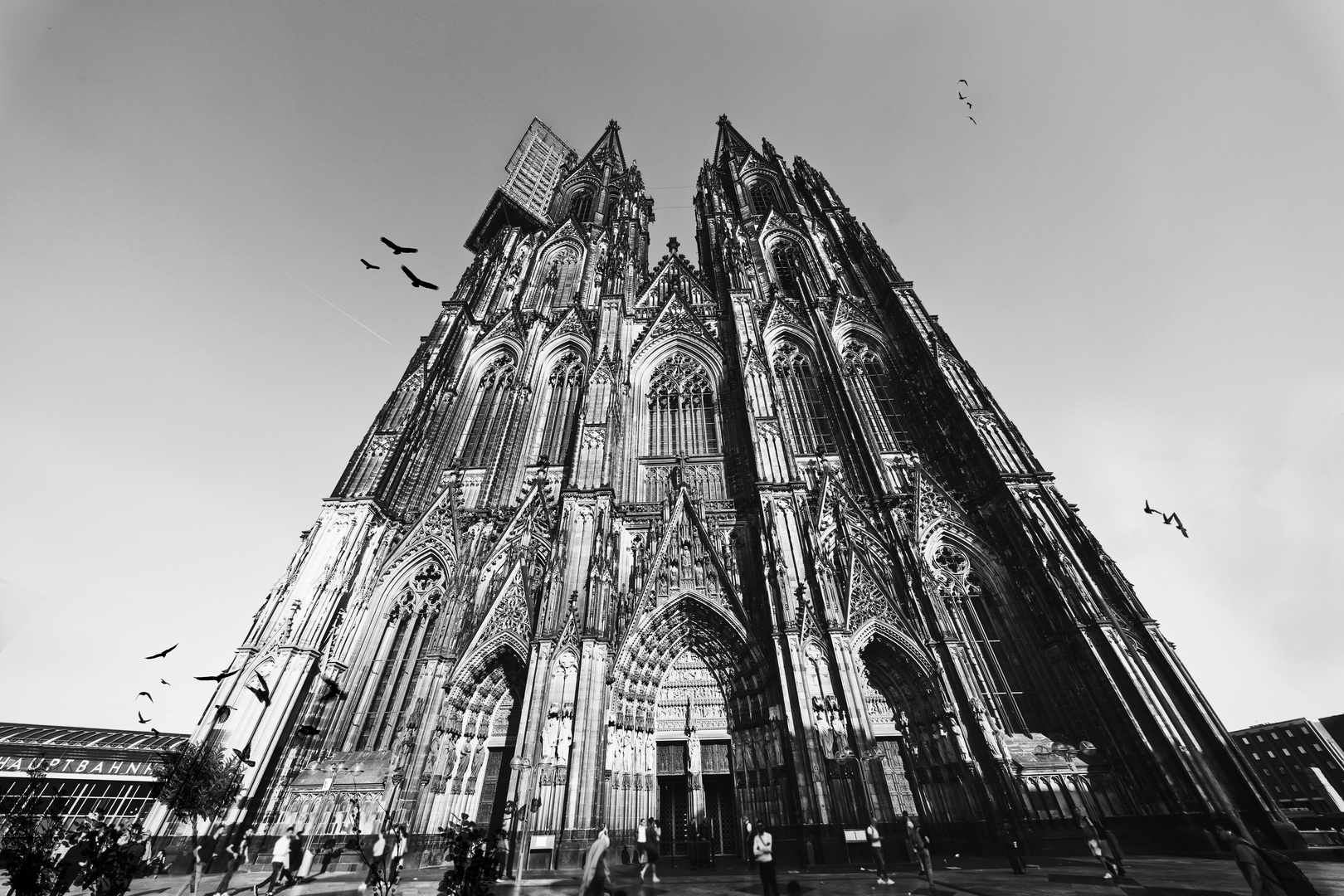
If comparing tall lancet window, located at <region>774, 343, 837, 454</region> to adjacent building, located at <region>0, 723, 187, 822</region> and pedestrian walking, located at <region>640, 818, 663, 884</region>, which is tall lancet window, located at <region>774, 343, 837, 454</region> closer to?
pedestrian walking, located at <region>640, 818, 663, 884</region>

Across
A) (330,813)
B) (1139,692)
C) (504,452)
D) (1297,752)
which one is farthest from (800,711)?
(1297,752)

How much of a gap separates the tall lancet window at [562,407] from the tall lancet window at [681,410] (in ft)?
11.1

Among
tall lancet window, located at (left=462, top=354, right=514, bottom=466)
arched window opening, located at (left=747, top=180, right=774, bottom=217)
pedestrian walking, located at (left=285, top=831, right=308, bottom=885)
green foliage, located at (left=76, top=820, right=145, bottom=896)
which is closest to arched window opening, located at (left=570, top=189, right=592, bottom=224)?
arched window opening, located at (left=747, top=180, right=774, bottom=217)

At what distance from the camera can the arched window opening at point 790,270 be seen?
1090 inches

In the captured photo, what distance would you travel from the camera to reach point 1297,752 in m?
50.4

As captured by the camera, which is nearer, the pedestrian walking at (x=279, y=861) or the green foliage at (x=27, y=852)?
the green foliage at (x=27, y=852)

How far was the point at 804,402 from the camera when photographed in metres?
22.8

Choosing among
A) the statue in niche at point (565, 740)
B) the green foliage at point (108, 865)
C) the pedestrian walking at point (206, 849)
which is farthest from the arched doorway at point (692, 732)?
the green foliage at point (108, 865)

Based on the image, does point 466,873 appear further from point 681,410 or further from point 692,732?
point 681,410

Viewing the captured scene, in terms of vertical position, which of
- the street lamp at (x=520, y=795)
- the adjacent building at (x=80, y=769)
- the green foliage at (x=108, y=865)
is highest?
the adjacent building at (x=80, y=769)

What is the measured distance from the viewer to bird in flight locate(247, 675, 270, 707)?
13.1m

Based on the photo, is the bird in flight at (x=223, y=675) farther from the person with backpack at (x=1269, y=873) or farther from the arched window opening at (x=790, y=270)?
the arched window opening at (x=790, y=270)

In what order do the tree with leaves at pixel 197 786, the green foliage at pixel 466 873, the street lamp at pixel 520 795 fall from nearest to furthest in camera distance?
the green foliage at pixel 466 873
the tree with leaves at pixel 197 786
the street lamp at pixel 520 795

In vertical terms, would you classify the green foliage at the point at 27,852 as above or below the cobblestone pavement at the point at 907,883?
above
